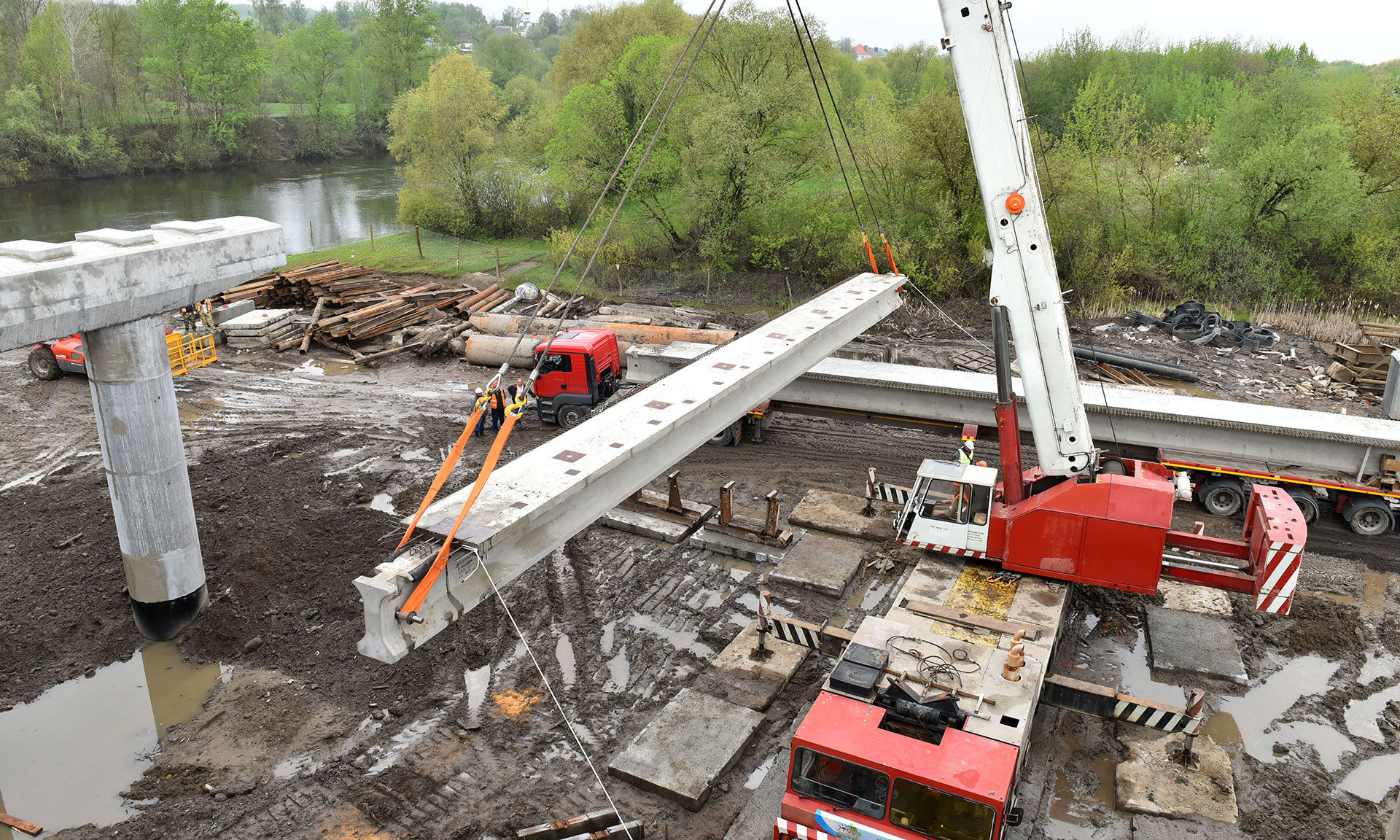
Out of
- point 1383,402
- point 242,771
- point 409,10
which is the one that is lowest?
point 242,771

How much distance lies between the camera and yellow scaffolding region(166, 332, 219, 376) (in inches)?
858

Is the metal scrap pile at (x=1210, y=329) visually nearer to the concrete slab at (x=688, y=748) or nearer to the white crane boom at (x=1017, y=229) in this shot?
the white crane boom at (x=1017, y=229)

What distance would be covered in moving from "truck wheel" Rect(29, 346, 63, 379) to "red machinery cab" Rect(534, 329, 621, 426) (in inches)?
530

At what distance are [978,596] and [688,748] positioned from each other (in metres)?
4.35

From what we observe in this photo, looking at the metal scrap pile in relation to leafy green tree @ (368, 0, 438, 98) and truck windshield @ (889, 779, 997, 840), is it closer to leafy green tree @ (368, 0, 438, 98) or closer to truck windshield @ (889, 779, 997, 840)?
truck windshield @ (889, 779, 997, 840)

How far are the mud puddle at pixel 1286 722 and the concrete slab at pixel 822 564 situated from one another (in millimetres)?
5403

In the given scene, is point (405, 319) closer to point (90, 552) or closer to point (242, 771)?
point (90, 552)

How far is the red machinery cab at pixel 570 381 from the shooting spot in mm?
19891

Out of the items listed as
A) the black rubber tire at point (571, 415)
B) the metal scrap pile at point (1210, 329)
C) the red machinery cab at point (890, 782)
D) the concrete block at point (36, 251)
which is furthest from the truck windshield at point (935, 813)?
the metal scrap pile at point (1210, 329)

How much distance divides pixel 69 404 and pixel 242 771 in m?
15.9

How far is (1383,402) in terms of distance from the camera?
786 inches

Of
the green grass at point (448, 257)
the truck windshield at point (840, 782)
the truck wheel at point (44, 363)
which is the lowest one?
the truck wheel at point (44, 363)

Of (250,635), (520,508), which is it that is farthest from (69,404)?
(520,508)

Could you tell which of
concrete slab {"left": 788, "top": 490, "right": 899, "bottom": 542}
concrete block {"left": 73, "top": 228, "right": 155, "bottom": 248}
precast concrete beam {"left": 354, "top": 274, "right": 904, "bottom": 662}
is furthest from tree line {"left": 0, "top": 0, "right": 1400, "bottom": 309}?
concrete block {"left": 73, "top": 228, "right": 155, "bottom": 248}
